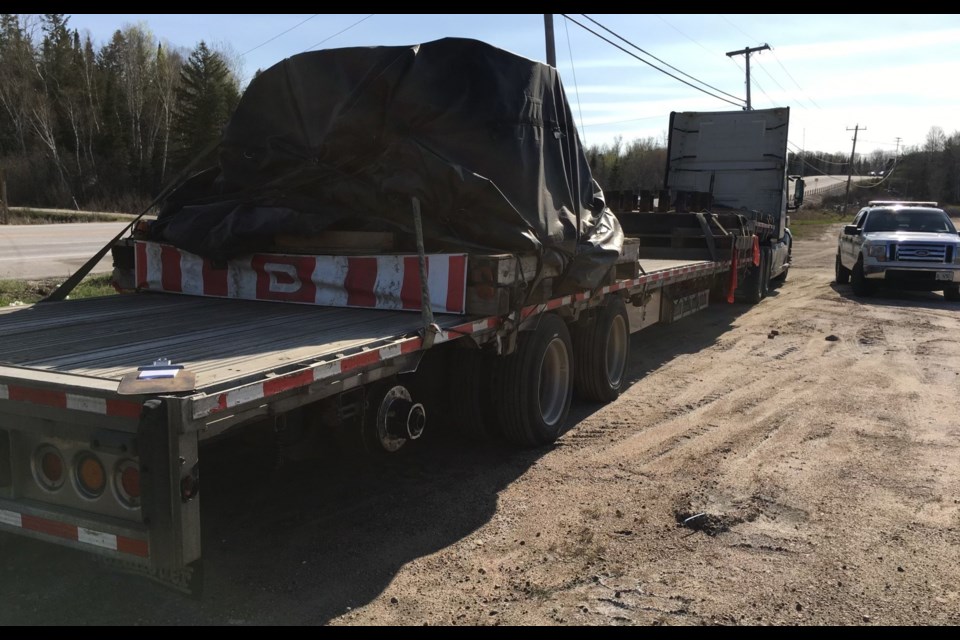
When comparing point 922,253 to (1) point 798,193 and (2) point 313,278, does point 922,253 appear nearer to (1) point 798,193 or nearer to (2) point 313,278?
(1) point 798,193

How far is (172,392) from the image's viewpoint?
271 cm

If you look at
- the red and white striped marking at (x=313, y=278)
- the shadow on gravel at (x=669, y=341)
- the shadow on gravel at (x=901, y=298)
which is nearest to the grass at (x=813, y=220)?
the shadow on gravel at (x=901, y=298)

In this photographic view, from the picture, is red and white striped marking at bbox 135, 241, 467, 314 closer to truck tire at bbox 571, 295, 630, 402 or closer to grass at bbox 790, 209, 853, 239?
truck tire at bbox 571, 295, 630, 402

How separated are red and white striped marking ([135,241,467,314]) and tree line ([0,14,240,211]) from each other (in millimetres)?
50112

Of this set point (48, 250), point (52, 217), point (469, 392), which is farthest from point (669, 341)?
point (52, 217)

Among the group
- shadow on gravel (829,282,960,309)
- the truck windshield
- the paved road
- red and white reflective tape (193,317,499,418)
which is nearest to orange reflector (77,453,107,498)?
red and white reflective tape (193,317,499,418)

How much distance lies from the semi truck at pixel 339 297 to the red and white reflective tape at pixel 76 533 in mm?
11

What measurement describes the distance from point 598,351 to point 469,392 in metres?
1.96

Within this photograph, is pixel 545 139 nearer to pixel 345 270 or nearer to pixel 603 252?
pixel 603 252

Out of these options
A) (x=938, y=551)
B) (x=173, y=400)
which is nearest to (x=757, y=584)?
(x=938, y=551)

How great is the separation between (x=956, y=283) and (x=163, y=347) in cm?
1565

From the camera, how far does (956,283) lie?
584 inches

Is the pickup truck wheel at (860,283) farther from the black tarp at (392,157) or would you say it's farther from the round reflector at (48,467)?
the round reflector at (48,467)

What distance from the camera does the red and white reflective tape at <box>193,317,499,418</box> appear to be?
2.78 meters
